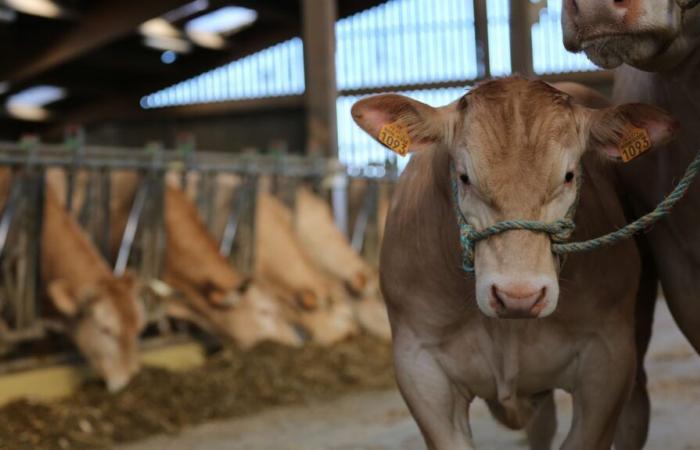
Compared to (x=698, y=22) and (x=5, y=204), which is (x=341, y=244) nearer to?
(x=5, y=204)

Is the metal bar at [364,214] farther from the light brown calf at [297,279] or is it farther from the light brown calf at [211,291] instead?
the light brown calf at [211,291]

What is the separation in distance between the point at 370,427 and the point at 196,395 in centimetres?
115

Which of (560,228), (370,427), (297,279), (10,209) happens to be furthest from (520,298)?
(297,279)

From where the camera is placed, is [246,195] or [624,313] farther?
[246,195]

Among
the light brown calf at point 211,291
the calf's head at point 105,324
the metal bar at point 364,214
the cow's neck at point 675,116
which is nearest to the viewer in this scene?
the cow's neck at point 675,116

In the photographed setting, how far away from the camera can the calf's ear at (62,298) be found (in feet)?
21.4

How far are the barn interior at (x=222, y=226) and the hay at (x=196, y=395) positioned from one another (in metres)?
0.02

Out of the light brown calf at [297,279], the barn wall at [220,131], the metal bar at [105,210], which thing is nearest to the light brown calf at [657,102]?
the metal bar at [105,210]

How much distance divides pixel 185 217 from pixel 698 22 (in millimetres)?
5553

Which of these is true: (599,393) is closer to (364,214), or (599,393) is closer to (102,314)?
(102,314)

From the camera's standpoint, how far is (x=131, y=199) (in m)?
7.96

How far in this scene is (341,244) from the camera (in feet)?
32.1

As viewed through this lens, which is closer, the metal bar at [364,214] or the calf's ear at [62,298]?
the calf's ear at [62,298]

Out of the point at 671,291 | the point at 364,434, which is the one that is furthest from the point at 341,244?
the point at 671,291
